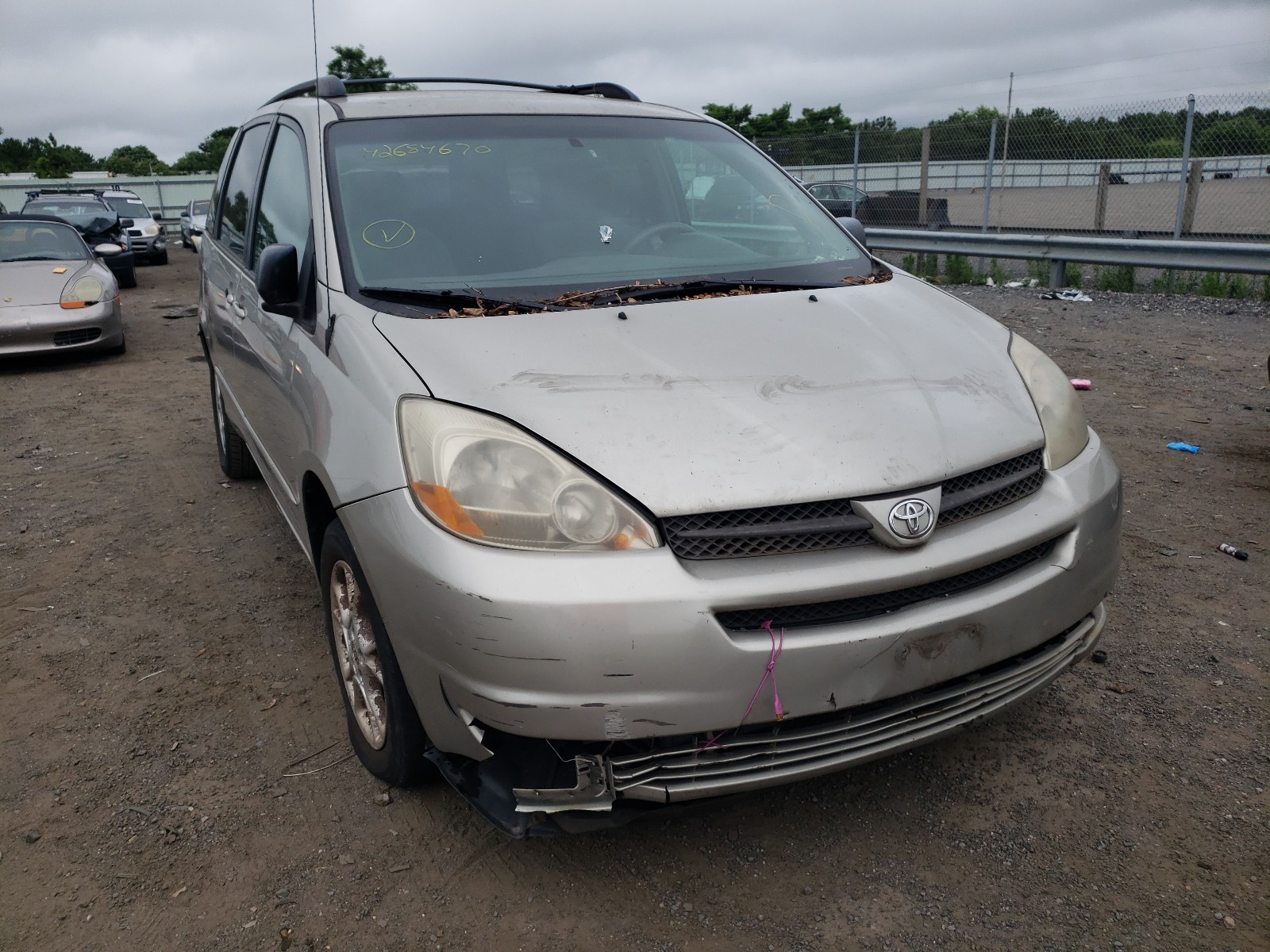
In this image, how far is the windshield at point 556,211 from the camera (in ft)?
9.43

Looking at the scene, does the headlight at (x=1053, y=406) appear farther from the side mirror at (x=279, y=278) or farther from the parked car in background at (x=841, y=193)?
the parked car in background at (x=841, y=193)

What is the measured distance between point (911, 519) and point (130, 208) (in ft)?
77.2

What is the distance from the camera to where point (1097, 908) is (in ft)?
7.11

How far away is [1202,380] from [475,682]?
6379mm

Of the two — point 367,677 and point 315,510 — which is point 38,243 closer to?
point 315,510

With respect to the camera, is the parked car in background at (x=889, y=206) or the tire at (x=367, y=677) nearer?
the tire at (x=367, y=677)

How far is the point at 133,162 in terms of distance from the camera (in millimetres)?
83250

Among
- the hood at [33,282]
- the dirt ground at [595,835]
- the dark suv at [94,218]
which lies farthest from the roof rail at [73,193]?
the dirt ground at [595,835]

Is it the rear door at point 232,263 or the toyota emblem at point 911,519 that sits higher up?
the rear door at point 232,263

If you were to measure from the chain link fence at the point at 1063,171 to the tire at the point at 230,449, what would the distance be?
8.75m

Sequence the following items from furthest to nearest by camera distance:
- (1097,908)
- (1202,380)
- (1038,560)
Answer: (1202,380) < (1038,560) < (1097,908)

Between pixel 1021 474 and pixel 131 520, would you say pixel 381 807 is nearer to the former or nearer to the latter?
pixel 1021 474

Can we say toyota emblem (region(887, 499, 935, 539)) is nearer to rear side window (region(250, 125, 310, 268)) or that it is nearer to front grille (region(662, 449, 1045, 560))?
front grille (region(662, 449, 1045, 560))

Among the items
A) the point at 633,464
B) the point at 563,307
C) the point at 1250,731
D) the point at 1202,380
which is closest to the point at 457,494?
the point at 633,464
